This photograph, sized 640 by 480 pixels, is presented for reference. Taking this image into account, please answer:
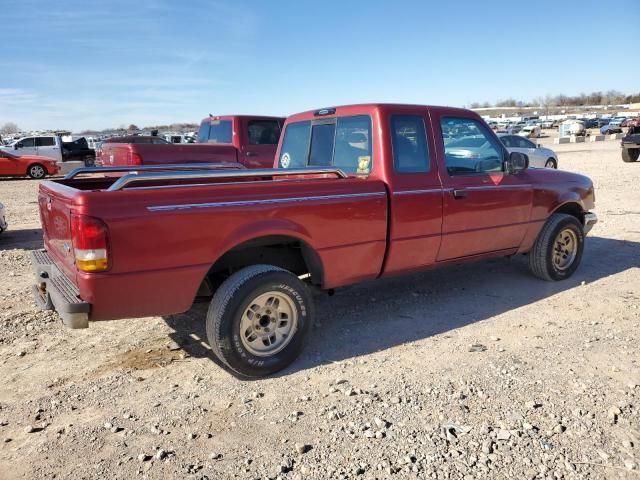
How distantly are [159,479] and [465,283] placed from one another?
4111 mm

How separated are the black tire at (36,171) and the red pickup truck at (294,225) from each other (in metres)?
18.5

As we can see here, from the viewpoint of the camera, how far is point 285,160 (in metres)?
5.42

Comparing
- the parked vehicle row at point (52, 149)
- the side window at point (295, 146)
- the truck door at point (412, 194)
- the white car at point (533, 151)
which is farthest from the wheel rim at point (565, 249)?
the parked vehicle row at point (52, 149)

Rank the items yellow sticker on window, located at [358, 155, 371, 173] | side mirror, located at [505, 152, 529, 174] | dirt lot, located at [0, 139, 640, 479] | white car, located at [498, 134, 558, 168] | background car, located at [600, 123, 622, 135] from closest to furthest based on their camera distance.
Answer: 1. dirt lot, located at [0, 139, 640, 479]
2. yellow sticker on window, located at [358, 155, 371, 173]
3. side mirror, located at [505, 152, 529, 174]
4. white car, located at [498, 134, 558, 168]
5. background car, located at [600, 123, 622, 135]

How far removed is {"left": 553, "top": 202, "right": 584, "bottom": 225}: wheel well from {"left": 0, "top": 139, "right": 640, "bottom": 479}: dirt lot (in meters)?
0.99

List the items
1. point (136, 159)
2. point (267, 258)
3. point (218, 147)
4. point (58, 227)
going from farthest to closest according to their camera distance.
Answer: point (218, 147) < point (136, 159) < point (267, 258) < point (58, 227)

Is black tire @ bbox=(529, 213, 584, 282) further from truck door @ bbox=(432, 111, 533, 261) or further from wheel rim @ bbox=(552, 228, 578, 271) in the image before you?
truck door @ bbox=(432, 111, 533, 261)

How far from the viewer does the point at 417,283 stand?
5.81 m

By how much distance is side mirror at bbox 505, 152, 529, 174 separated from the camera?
5090 mm

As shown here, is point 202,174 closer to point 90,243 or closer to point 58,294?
point 90,243

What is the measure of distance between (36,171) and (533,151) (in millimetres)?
19037

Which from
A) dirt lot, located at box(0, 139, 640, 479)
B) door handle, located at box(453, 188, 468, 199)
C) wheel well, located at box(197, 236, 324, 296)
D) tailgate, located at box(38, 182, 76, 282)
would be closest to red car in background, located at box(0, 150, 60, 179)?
dirt lot, located at box(0, 139, 640, 479)

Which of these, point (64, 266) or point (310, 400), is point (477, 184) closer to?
point (310, 400)

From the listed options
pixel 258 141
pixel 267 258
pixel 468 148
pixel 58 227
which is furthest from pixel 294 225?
pixel 258 141
